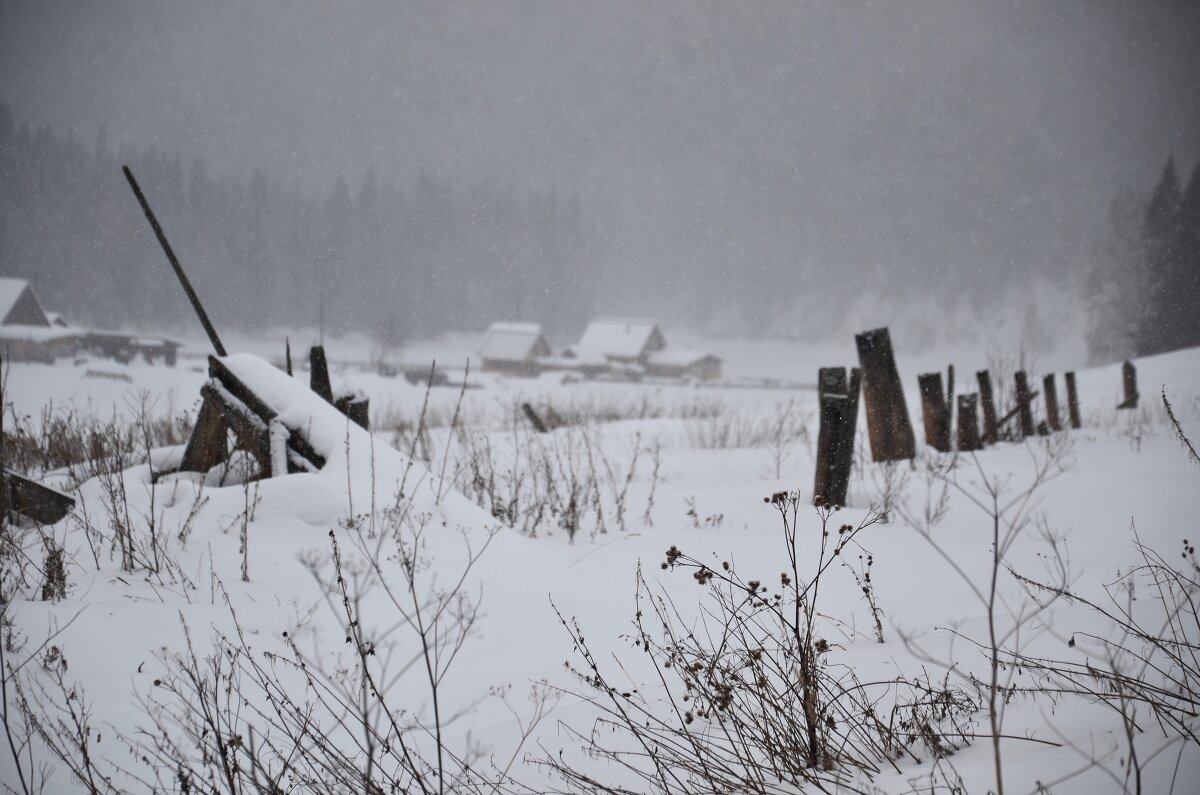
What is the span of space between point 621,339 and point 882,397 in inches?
2022

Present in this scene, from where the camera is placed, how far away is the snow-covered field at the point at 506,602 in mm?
1758

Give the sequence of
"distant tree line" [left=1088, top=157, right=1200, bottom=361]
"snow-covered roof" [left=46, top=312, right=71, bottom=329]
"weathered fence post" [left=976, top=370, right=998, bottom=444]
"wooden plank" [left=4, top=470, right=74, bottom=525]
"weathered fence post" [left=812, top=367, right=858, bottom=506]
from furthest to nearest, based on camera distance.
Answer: "snow-covered roof" [left=46, top=312, right=71, bottom=329], "distant tree line" [left=1088, top=157, right=1200, bottom=361], "weathered fence post" [left=976, top=370, right=998, bottom=444], "weathered fence post" [left=812, top=367, right=858, bottom=506], "wooden plank" [left=4, top=470, right=74, bottom=525]

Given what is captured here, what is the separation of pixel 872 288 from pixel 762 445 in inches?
4626

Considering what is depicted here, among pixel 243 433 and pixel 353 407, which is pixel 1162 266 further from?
pixel 243 433

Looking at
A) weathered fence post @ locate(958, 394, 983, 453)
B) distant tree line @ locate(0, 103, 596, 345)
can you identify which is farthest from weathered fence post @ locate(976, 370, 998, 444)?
distant tree line @ locate(0, 103, 596, 345)

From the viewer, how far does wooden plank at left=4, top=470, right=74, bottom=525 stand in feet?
12.0

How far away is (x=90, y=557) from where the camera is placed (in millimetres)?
3387

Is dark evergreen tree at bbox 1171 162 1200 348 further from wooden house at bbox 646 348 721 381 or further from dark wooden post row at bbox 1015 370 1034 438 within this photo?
dark wooden post row at bbox 1015 370 1034 438

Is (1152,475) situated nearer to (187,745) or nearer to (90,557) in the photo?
(187,745)

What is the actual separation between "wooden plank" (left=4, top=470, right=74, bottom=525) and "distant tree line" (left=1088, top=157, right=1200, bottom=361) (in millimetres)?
43972

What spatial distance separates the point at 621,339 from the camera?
5678cm

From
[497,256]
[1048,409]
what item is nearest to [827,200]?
[497,256]

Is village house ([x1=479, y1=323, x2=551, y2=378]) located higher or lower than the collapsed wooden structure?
higher

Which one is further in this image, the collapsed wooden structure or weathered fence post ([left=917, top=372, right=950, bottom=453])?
weathered fence post ([left=917, top=372, right=950, bottom=453])
